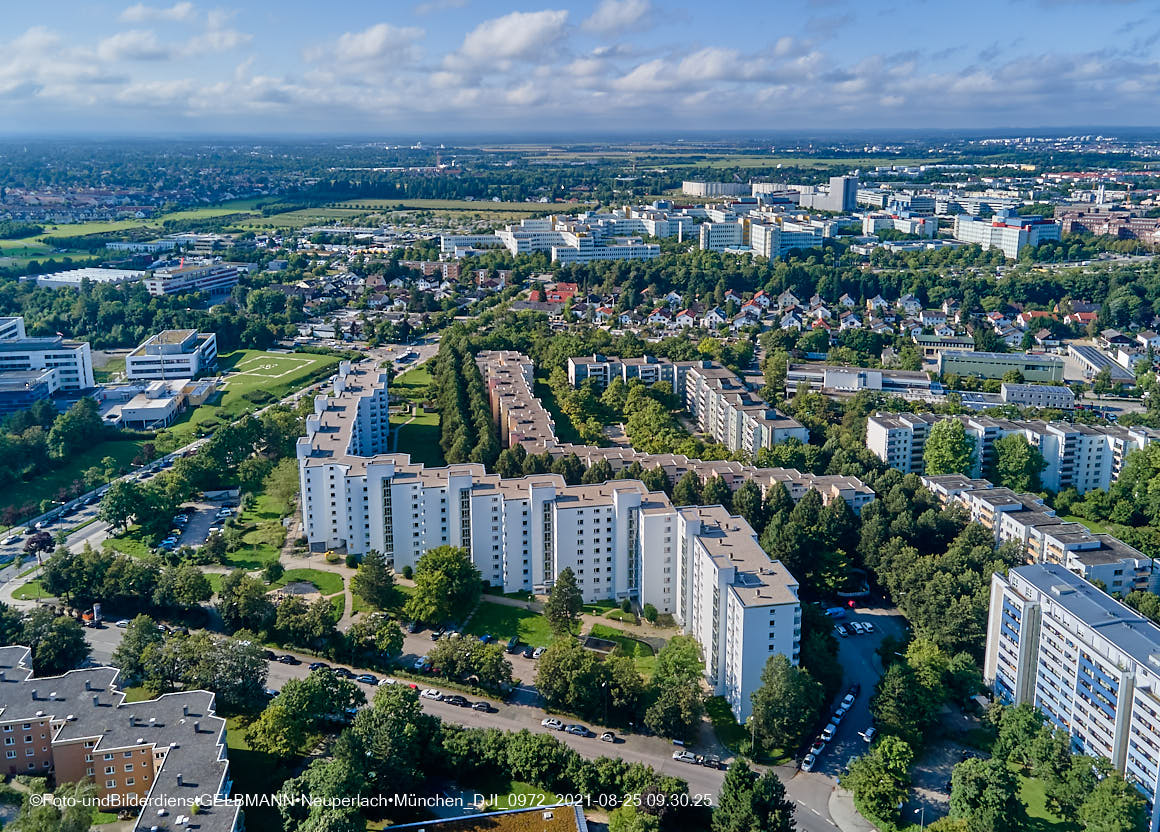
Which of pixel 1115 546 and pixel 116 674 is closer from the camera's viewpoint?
pixel 116 674

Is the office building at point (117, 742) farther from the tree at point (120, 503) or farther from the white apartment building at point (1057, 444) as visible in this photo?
the white apartment building at point (1057, 444)

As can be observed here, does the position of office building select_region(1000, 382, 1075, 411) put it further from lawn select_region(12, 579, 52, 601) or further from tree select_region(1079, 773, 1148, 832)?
lawn select_region(12, 579, 52, 601)

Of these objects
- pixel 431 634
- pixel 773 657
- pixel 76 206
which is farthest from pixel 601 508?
pixel 76 206

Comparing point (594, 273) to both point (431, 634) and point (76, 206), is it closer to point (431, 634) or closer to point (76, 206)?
point (431, 634)

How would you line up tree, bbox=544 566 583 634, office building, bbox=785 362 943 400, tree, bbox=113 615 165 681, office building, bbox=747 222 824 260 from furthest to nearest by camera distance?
office building, bbox=747 222 824 260 < office building, bbox=785 362 943 400 < tree, bbox=544 566 583 634 < tree, bbox=113 615 165 681

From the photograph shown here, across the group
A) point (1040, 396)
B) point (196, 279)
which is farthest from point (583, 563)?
point (196, 279)

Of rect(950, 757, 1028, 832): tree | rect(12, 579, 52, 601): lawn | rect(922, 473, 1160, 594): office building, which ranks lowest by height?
rect(950, 757, 1028, 832): tree

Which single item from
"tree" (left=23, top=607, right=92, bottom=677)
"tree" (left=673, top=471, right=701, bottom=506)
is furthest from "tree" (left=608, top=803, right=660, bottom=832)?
"tree" (left=23, top=607, right=92, bottom=677)
